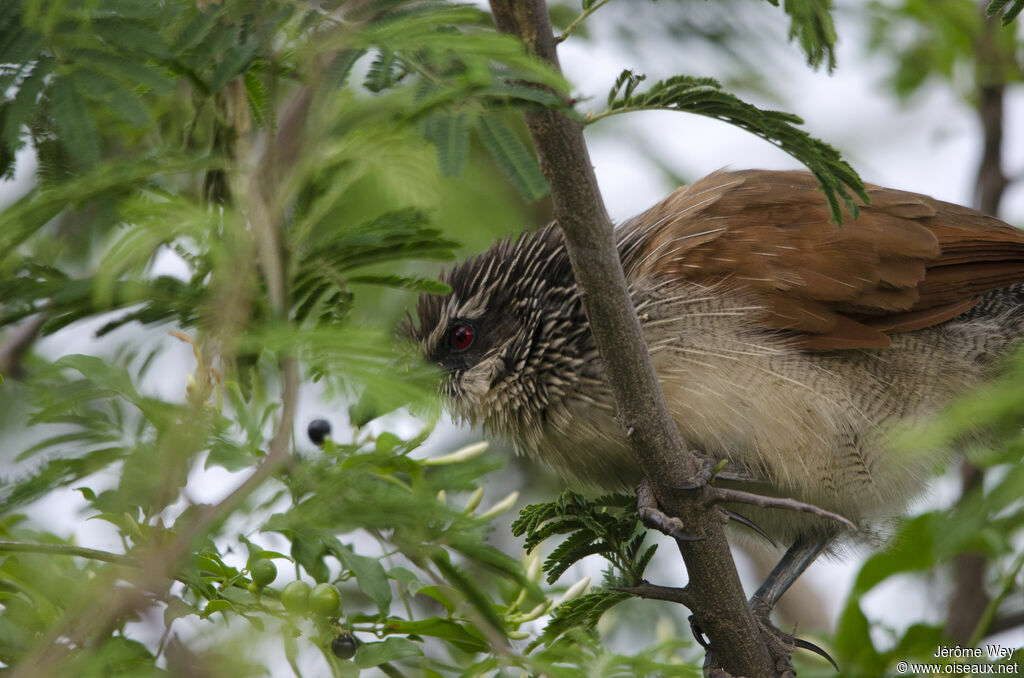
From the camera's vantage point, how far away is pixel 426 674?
2.73 metres

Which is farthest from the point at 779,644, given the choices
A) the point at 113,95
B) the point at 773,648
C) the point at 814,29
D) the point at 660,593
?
the point at 113,95

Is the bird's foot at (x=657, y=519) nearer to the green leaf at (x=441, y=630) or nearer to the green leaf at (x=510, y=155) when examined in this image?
the green leaf at (x=441, y=630)

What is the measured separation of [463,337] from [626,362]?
4.90 ft

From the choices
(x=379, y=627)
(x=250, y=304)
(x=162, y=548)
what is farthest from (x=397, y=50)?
(x=379, y=627)

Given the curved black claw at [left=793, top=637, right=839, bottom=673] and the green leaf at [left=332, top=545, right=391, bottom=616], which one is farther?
the curved black claw at [left=793, top=637, right=839, bottom=673]

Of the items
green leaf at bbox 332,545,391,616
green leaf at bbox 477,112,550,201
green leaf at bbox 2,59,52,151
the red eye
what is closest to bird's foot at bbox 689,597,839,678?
green leaf at bbox 332,545,391,616

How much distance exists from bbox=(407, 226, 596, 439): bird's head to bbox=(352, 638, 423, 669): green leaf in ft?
4.69

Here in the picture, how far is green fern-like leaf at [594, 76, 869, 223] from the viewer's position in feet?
8.28

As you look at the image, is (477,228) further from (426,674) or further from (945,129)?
(945,129)

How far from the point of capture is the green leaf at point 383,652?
253 cm

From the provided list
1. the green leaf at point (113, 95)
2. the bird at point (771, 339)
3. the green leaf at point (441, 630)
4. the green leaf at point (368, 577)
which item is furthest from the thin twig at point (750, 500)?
the green leaf at point (113, 95)

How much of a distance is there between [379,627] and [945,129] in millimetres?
5724

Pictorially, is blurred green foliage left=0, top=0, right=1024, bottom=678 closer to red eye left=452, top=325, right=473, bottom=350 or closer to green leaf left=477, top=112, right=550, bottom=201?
green leaf left=477, top=112, right=550, bottom=201

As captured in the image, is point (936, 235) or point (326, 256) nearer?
point (326, 256)
